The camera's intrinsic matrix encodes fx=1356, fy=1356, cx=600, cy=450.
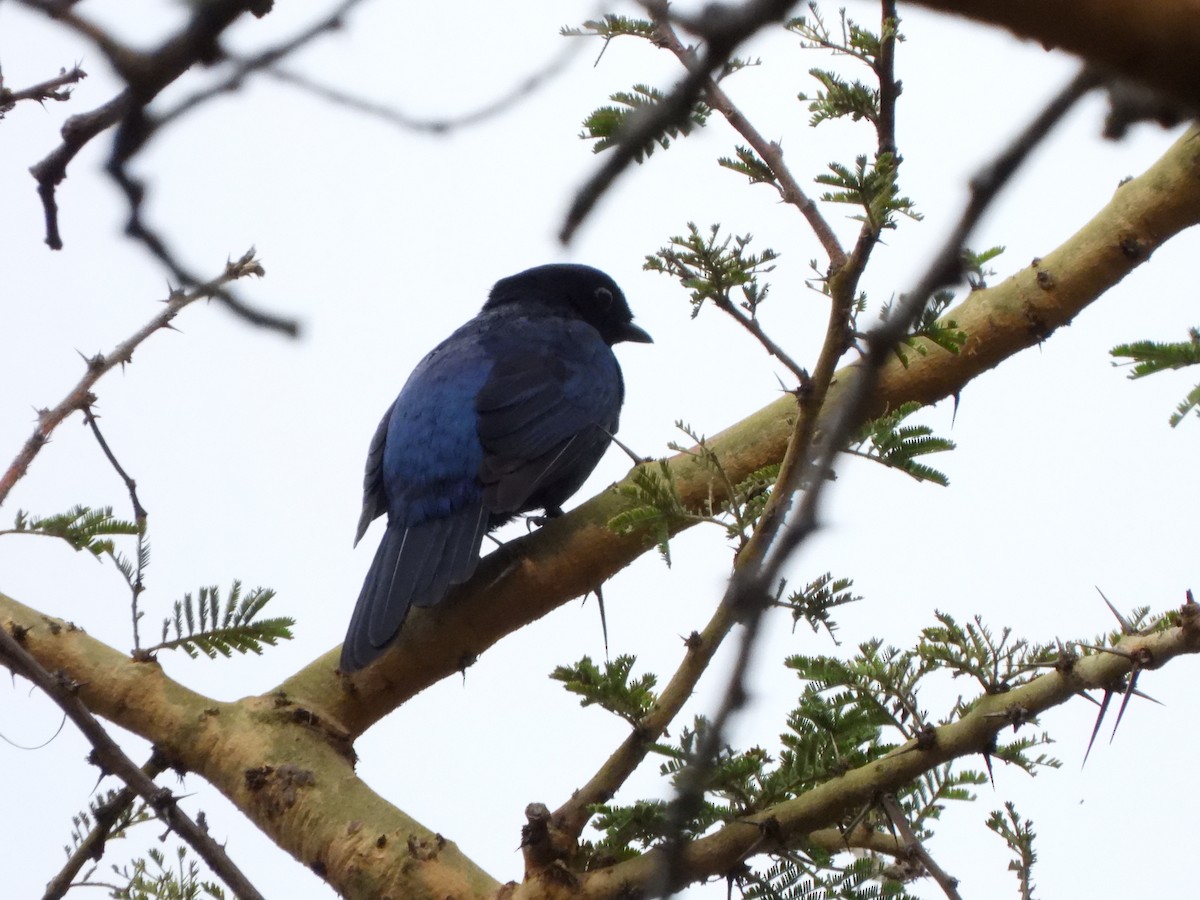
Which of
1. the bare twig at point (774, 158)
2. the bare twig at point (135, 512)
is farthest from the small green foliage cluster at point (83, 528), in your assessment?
the bare twig at point (774, 158)

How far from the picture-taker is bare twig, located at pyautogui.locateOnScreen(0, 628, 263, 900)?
9.69 ft

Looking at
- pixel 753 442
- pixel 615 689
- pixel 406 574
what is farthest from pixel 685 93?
pixel 406 574

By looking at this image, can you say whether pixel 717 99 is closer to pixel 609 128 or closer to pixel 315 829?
pixel 609 128

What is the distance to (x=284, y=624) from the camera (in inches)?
152

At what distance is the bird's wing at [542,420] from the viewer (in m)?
5.15

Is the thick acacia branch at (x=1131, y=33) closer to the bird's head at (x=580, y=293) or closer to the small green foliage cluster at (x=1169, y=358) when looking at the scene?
the small green foliage cluster at (x=1169, y=358)

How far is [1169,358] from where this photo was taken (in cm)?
301

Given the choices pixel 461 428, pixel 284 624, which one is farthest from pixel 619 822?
pixel 461 428

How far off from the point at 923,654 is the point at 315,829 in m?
1.68

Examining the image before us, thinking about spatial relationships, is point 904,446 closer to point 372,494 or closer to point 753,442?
point 753,442

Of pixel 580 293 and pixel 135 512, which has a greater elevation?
pixel 580 293

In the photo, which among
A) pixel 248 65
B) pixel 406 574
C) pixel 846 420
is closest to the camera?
pixel 846 420

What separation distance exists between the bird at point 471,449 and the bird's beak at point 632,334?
0.78 meters

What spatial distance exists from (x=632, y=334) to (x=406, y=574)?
3054 mm
